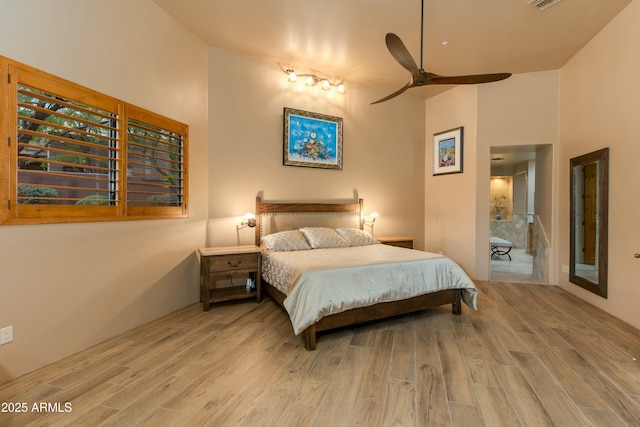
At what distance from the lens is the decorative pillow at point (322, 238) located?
13.2ft

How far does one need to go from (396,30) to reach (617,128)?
2.67 m

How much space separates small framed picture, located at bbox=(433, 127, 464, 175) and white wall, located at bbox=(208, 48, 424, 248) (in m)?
0.29

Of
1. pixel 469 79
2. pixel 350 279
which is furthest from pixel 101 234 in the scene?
pixel 469 79

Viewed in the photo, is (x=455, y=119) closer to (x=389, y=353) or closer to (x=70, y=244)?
(x=389, y=353)

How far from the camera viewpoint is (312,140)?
4586 mm

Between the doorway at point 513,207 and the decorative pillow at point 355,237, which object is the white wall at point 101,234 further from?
the doorway at point 513,207

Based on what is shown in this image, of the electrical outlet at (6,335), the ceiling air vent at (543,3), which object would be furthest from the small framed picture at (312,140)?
the electrical outlet at (6,335)

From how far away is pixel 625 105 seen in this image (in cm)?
311

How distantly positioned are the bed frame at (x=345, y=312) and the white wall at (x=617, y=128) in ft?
5.58

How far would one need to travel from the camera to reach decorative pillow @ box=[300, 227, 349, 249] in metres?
4.01

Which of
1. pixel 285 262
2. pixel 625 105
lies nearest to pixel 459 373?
pixel 285 262

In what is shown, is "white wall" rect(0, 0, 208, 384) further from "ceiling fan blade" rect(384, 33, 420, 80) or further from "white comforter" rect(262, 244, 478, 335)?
"ceiling fan blade" rect(384, 33, 420, 80)

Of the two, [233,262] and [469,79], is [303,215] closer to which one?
[233,262]

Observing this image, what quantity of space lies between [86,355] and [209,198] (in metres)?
2.06
